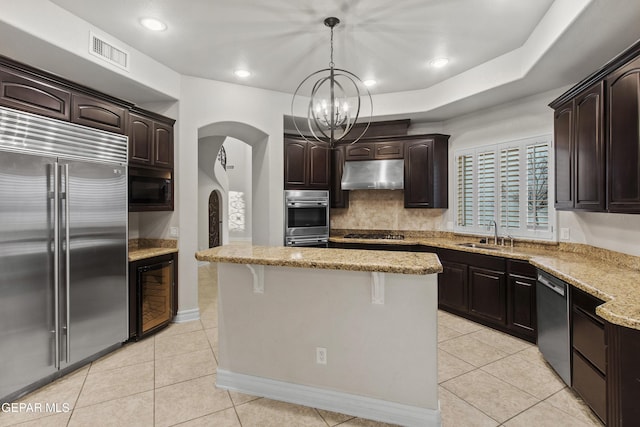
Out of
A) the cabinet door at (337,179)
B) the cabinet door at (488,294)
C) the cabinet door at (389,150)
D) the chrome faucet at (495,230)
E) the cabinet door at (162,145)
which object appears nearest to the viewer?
the cabinet door at (488,294)

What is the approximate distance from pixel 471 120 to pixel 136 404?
4.94 meters

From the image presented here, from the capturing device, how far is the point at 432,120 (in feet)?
16.2

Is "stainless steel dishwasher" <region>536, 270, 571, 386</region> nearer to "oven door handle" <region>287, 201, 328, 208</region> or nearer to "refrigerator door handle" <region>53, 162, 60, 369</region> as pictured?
"oven door handle" <region>287, 201, 328, 208</region>

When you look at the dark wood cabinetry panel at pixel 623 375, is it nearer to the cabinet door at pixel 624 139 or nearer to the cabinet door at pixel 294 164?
the cabinet door at pixel 624 139

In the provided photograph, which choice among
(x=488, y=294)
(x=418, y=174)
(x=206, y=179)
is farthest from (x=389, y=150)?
(x=206, y=179)

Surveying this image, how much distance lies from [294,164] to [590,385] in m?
3.97

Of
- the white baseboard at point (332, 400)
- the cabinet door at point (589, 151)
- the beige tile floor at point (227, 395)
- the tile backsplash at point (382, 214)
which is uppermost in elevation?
the cabinet door at point (589, 151)

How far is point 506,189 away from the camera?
407 centimetres

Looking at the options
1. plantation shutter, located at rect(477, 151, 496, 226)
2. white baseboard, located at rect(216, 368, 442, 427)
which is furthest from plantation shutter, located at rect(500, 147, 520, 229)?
white baseboard, located at rect(216, 368, 442, 427)

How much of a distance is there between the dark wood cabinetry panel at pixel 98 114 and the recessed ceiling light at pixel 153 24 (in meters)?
0.82

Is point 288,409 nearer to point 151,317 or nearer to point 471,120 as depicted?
point 151,317

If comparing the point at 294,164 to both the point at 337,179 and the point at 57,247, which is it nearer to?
the point at 337,179

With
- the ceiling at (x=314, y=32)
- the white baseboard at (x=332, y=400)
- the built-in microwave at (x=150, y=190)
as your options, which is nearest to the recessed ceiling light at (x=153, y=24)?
the ceiling at (x=314, y=32)

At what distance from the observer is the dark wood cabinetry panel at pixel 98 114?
2.78 meters
